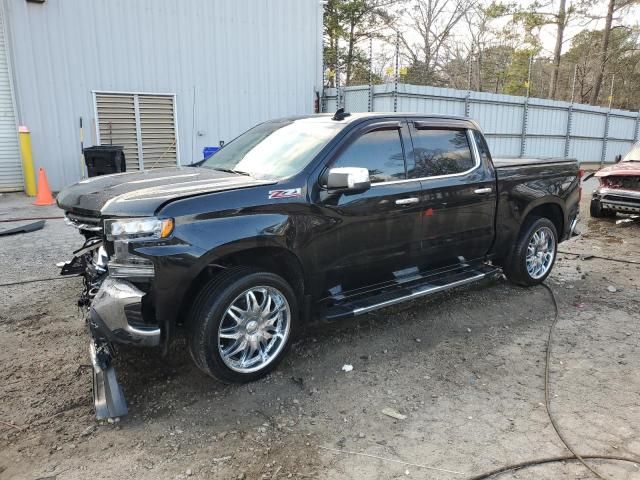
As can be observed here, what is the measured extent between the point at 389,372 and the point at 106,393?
6.43ft

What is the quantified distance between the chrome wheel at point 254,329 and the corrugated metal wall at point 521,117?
11.6 m

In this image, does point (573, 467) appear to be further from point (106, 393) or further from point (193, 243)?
point (106, 393)

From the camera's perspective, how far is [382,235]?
4.23 metres

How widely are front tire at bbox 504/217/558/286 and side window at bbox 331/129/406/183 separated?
78.9 inches

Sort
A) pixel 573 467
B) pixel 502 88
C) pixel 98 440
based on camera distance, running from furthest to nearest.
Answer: pixel 502 88 → pixel 98 440 → pixel 573 467

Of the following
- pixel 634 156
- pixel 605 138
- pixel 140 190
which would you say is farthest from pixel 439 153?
pixel 605 138

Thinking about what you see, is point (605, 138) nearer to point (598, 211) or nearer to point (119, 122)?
point (598, 211)


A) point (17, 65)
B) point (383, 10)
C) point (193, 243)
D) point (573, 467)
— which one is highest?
point (383, 10)

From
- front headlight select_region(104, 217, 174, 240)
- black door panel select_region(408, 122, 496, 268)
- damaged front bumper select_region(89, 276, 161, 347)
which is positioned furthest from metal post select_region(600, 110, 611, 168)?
damaged front bumper select_region(89, 276, 161, 347)

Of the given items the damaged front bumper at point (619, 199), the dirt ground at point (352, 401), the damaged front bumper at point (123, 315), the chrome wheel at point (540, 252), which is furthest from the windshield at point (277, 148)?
the damaged front bumper at point (619, 199)

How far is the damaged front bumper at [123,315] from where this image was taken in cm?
315

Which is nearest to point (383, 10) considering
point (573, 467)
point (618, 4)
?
point (618, 4)

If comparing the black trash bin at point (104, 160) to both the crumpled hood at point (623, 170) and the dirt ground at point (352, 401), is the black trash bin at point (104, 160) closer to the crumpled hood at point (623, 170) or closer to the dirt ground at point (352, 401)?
the dirt ground at point (352, 401)

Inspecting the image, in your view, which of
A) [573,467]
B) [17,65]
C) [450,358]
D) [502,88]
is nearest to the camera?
[573,467]
